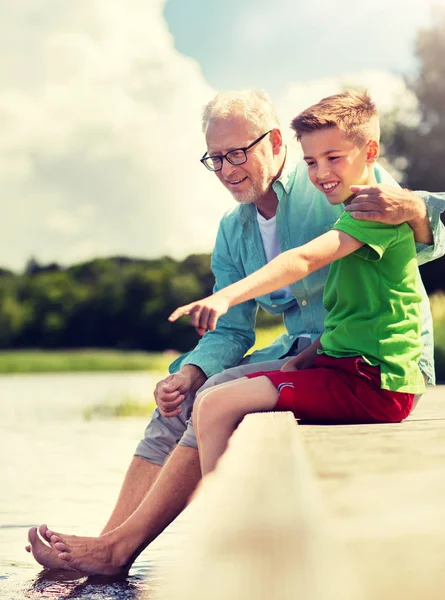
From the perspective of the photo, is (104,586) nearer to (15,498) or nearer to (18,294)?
(15,498)

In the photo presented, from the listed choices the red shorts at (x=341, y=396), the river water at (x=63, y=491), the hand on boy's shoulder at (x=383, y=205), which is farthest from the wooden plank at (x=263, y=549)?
the river water at (x=63, y=491)

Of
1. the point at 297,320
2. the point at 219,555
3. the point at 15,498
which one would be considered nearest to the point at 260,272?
the point at 297,320

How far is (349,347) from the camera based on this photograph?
7.97ft

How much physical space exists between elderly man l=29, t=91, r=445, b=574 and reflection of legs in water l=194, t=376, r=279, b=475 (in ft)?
1.51

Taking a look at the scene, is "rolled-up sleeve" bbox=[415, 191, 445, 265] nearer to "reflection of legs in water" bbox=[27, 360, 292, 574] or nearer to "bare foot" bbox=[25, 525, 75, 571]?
"reflection of legs in water" bbox=[27, 360, 292, 574]

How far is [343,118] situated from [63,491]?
3239mm

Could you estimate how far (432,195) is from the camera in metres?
2.81

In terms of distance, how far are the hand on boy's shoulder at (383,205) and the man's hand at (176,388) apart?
0.84 metres

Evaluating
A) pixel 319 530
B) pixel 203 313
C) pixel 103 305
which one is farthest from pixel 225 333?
pixel 103 305

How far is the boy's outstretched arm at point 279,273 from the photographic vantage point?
203 cm

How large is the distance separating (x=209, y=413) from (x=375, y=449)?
843 millimetres

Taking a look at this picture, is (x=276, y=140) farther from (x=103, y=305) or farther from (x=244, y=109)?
(x=103, y=305)

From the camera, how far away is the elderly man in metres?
2.93

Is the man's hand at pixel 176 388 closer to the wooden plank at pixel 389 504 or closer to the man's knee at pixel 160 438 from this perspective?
the man's knee at pixel 160 438
